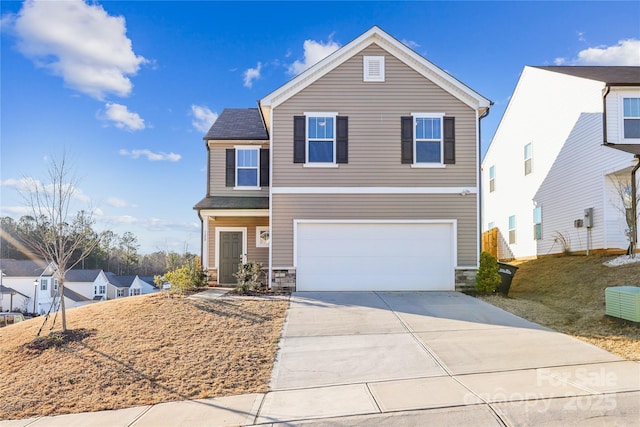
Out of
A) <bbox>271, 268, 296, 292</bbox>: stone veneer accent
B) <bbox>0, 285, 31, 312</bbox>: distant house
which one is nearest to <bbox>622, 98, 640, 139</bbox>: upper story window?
<bbox>271, 268, 296, 292</bbox>: stone veneer accent

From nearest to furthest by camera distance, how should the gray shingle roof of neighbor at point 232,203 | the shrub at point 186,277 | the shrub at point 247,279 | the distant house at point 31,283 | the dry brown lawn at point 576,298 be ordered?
the dry brown lawn at point 576,298 → the shrub at point 247,279 → the shrub at point 186,277 → the gray shingle roof of neighbor at point 232,203 → the distant house at point 31,283

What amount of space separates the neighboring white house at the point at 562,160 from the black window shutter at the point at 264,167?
11.4m

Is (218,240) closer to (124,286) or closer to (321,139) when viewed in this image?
(321,139)

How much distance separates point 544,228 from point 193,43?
15930 mm

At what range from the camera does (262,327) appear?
869 cm

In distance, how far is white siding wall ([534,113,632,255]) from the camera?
565 inches

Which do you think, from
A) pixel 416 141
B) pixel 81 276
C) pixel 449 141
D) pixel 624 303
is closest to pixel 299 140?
pixel 416 141

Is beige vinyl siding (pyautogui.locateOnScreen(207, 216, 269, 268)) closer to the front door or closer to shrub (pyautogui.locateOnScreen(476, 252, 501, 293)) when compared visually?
the front door

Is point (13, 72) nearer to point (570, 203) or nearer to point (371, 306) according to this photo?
point (371, 306)

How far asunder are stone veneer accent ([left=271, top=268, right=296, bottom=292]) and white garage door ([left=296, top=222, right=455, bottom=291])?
19cm

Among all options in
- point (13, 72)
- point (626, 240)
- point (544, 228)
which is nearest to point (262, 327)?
point (13, 72)

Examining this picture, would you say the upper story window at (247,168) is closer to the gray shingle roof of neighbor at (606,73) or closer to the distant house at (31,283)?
the gray shingle roof of neighbor at (606,73)

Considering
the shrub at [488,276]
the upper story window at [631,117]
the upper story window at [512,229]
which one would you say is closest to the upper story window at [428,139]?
the shrub at [488,276]

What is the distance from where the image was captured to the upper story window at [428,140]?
42.4 ft
